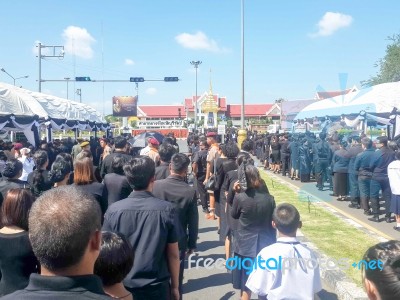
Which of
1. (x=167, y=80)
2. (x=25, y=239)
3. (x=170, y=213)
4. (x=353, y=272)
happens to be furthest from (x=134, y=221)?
(x=167, y=80)

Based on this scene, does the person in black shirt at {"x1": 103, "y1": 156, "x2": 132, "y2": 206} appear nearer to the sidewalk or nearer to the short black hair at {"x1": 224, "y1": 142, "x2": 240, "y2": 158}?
the sidewalk

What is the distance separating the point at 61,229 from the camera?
5.18ft

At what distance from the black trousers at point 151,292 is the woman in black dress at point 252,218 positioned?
1.41 metres

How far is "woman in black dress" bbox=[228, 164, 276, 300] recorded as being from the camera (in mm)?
4324

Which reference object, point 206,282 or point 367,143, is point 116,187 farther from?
point 367,143

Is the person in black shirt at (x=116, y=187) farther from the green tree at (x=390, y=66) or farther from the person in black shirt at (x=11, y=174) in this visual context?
the green tree at (x=390, y=66)

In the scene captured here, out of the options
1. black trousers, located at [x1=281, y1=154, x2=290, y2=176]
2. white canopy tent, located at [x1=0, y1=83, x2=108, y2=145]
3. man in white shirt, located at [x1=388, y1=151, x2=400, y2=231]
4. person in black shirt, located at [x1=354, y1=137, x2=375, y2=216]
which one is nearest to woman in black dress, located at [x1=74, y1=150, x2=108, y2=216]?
man in white shirt, located at [x1=388, y1=151, x2=400, y2=231]

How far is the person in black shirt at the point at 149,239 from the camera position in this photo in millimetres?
3084

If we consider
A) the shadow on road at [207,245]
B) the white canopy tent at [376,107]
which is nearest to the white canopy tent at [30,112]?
the shadow on road at [207,245]

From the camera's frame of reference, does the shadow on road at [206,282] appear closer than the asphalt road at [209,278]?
No

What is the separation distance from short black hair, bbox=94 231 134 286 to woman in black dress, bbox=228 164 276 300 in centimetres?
216

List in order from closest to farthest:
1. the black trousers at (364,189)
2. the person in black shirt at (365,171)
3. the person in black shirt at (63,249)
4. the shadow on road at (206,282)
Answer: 1. the person in black shirt at (63,249)
2. the shadow on road at (206,282)
3. the person in black shirt at (365,171)
4. the black trousers at (364,189)

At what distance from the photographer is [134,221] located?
3.13 m

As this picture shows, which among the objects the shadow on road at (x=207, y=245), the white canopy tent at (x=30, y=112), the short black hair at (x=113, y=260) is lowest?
the shadow on road at (x=207, y=245)
